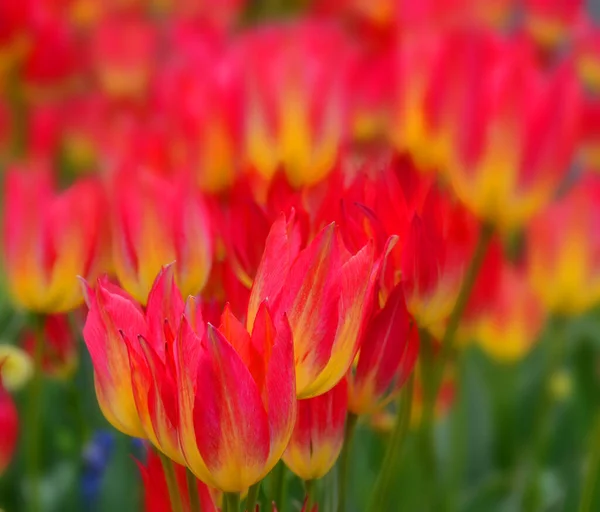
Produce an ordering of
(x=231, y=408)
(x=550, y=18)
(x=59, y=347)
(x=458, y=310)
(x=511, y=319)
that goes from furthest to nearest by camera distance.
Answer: (x=550, y=18), (x=511, y=319), (x=59, y=347), (x=458, y=310), (x=231, y=408)

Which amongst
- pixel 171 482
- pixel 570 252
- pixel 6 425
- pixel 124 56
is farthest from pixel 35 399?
pixel 124 56

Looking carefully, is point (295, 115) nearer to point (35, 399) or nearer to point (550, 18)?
point (35, 399)

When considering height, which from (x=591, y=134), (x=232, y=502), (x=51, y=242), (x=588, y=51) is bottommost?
(x=232, y=502)

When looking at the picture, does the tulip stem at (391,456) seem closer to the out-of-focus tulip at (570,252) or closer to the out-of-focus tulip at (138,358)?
the out-of-focus tulip at (138,358)

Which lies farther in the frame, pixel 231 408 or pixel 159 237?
pixel 159 237

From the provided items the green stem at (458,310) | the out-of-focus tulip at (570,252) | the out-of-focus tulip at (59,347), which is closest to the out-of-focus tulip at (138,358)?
the green stem at (458,310)

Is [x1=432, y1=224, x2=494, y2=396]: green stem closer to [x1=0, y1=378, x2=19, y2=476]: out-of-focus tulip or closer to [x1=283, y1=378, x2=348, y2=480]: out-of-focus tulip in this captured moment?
[x1=283, y1=378, x2=348, y2=480]: out-of-focus tulip

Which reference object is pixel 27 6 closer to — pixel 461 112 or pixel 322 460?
pixel 461 112

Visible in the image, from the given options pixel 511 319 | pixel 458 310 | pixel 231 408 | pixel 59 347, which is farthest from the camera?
pixel 511 319
